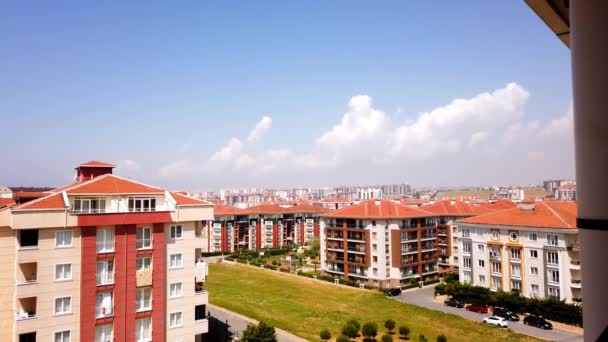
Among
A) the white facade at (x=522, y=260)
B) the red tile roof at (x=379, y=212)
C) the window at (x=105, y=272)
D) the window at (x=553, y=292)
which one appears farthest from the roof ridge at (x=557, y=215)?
the window at (x=105, y=272)

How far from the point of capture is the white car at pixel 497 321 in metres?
35.1

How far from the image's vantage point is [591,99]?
1785mm

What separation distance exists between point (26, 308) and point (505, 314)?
35.8 meters

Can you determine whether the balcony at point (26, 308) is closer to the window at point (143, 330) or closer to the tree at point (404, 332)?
the window at point (143, 330)

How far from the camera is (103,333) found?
21.9 meters

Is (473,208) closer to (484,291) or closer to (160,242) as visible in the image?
(484,291)

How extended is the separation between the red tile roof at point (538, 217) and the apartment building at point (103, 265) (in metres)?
30.3

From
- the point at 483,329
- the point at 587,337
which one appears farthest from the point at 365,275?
the point at 587,337

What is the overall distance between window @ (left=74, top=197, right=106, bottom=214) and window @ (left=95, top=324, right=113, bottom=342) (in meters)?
5.83

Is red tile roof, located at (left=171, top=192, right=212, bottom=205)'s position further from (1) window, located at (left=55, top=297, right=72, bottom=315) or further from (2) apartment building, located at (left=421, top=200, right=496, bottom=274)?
(2) apartment building, located at (left=421, top=200, right=496, bottom=274)

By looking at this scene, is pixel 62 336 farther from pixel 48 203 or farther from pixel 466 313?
pixel 466 313

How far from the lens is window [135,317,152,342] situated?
22.9 meters

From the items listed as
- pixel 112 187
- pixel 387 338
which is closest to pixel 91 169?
pixel 112 187

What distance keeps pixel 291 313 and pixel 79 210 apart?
22148mm
